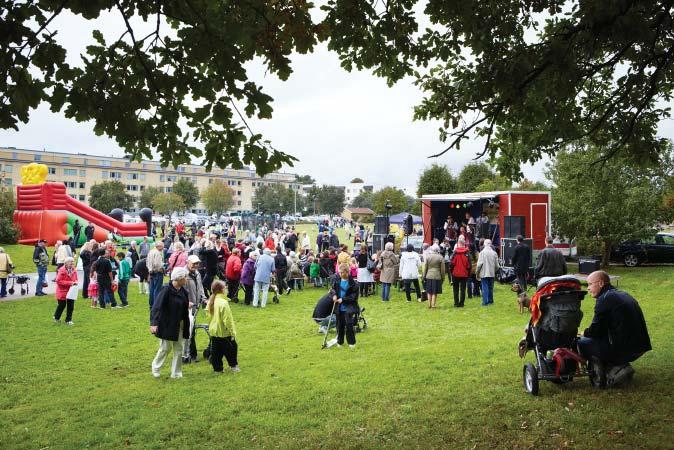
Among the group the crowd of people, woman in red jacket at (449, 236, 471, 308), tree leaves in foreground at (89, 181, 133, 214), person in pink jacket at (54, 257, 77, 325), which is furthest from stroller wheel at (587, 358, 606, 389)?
tree leaves in foreground at (89, 181, 133, 214)

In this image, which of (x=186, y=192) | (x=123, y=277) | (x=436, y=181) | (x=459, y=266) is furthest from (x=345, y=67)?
(x=186, y=192)

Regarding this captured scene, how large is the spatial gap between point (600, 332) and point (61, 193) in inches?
1190

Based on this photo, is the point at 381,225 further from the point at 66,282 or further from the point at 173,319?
the point at 173,319

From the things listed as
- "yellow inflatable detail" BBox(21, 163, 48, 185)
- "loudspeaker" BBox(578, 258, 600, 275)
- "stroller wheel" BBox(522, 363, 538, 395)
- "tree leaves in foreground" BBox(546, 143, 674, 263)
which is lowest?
"stroller wheel" BBox(522, 363, 538, 395)

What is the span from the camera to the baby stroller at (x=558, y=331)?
6.41 meters

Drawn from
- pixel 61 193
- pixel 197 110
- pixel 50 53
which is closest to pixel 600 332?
pixel 197 110

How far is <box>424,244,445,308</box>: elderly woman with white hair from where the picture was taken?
1437 cm

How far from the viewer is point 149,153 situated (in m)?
5.40

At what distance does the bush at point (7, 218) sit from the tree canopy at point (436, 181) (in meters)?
35.0

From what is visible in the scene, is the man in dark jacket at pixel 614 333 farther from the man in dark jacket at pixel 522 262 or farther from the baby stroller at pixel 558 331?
the man in dark jacket at pixel 522 262

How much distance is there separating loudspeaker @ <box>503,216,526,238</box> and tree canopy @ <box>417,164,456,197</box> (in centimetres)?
3465

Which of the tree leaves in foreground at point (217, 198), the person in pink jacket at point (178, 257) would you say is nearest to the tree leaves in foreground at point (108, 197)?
the tree leaves in foreground at point (217, 198)

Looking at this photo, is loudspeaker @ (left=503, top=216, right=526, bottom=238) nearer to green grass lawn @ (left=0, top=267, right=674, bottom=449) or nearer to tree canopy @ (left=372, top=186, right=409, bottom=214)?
green grass lawn @ (left=0, top=267, right=674, bottom=449)

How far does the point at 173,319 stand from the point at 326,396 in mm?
2678
